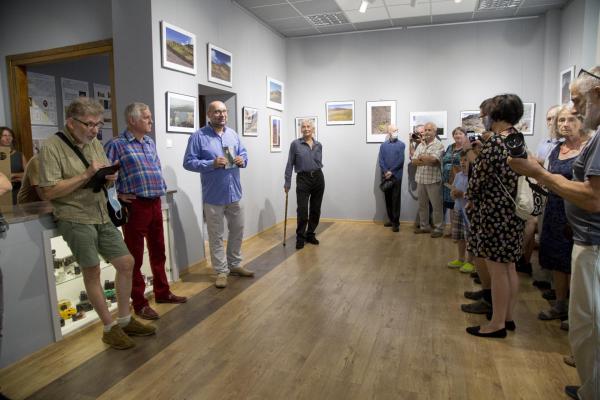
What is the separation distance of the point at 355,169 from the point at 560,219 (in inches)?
181

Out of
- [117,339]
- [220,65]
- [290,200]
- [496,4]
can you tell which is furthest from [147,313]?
[496,4]

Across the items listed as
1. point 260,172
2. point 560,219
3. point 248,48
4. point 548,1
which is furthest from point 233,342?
point 548,1

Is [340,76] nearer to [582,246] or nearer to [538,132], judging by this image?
[538,132]

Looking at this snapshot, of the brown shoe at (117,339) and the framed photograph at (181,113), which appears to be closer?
the brown shoe at (117,339)

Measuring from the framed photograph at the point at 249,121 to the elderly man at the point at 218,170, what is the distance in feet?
5.67

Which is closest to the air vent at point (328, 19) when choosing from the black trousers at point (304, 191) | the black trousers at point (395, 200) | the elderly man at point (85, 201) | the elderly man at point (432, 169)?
the elderly man at point (432, 169)

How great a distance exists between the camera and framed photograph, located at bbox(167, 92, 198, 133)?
4.30 meters

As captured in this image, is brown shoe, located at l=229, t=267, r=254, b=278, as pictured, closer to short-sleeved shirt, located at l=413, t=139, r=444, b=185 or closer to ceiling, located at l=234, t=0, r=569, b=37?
short-sleeved shirt, located at l=413, t=139, r=444, b=185

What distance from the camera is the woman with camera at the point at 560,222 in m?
→ 3.02

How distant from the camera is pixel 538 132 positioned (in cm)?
676

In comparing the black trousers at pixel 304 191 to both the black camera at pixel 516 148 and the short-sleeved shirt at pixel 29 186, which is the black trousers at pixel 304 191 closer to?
the short-sleeved shirt at pixel 29 186

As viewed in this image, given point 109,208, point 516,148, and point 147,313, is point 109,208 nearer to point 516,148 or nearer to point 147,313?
point 147,313

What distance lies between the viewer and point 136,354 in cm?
281

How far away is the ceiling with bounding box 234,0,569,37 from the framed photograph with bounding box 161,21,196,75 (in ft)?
5.13
